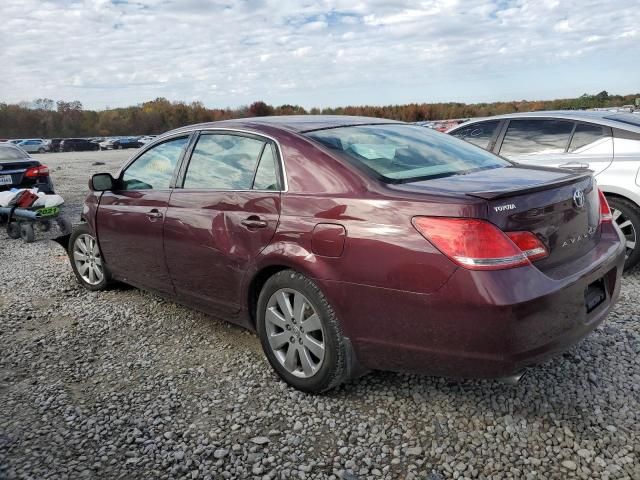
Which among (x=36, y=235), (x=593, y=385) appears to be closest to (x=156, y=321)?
(x=593, y=385)

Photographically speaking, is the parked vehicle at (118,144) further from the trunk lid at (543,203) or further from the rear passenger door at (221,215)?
the trunk lid at (543,203)

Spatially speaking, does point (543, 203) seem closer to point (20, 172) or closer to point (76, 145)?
point (20, 172)

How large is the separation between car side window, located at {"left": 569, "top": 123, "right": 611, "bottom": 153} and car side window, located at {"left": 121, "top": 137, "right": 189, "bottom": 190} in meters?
3.93

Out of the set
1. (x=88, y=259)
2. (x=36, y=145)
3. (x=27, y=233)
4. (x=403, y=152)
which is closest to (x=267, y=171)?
(x=403, y=152)

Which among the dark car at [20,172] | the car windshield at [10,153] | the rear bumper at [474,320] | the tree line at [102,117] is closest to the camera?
the rear bumper at [474,320]

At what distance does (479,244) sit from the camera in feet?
7.99

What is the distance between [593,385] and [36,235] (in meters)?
8.51

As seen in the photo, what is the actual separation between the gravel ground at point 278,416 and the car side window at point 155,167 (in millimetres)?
1210

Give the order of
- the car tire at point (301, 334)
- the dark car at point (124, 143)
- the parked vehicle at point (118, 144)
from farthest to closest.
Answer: the dark car at point (124, 143), the parked vehicle at point (118, 144), the car tire at point (301, 334)

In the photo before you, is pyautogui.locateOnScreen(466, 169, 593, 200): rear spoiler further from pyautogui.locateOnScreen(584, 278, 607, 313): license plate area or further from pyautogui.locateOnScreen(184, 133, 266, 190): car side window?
pyautogui.locateOnScreen(184, 133, 266, 190): car side window

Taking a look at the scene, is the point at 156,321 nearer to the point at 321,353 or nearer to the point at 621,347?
the point at 321,353

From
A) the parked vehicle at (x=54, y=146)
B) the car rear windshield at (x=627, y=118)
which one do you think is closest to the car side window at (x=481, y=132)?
the car rear windshield at (x=627, y=118)

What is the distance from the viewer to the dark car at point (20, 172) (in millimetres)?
9664

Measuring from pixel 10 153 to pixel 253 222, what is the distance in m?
8.86
